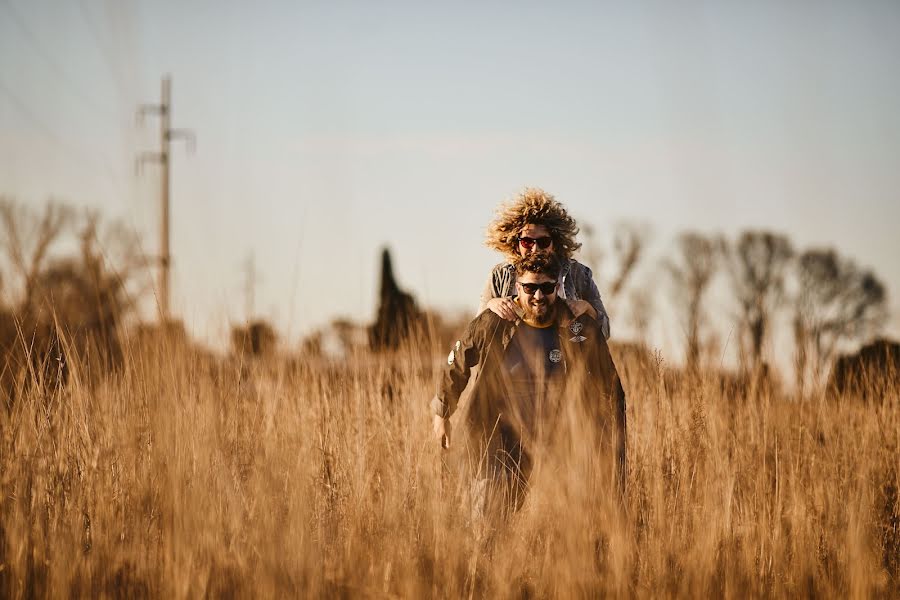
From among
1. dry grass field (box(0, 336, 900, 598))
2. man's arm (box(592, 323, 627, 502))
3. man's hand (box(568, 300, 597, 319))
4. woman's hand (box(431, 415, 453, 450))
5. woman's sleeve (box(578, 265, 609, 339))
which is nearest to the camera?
dry grass field (box(0, 336, 900, 598))

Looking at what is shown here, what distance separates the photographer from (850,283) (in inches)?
842

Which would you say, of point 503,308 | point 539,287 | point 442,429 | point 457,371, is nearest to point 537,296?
point 539,287

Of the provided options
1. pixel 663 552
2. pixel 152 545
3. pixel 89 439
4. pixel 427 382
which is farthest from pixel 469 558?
pixel 427 382

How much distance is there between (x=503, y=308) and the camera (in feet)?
12.7

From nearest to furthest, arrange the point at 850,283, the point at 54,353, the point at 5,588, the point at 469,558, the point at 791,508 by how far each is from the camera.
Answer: the point at 5,588, the point at 469,558, the point at 791,508, the point at 54,353, the point at 850,283

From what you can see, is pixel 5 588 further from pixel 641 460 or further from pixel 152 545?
pixel 641 460

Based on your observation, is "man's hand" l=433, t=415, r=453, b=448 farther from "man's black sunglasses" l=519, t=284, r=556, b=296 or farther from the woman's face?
the woman's face

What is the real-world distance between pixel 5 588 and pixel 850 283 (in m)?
21.1

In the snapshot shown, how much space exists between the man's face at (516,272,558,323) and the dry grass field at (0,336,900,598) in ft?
1.76

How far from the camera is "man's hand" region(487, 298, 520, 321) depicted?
12.6 ft

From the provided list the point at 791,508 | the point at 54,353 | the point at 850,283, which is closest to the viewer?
the point at 791,508

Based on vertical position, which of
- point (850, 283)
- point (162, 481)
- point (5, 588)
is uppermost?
point (850, 283)

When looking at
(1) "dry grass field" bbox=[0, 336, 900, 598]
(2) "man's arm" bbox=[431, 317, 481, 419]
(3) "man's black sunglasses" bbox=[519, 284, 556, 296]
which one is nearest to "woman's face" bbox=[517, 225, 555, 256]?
(3) "man's black sunglasses" bbox=[519, 284, 556, 296]

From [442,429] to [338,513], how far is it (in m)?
0.62
